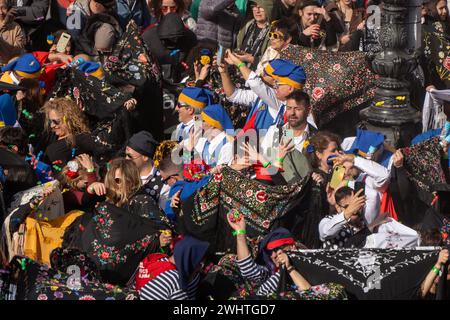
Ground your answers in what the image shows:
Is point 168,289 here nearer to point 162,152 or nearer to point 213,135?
point 162,152

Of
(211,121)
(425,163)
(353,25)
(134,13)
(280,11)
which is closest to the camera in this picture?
(425,163)

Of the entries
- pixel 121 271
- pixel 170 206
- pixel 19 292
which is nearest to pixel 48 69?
pixel 170 206

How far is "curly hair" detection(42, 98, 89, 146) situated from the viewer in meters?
11.8

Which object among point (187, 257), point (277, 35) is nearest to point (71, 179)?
point (187, 257)

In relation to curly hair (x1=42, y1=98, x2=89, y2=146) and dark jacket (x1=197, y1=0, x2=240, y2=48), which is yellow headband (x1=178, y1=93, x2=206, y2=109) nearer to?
curly hair (x1=42, y1=98, x2=89, y2=146)

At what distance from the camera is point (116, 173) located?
1001cm

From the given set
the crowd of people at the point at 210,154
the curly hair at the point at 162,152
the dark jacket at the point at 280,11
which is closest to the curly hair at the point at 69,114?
the crowd of people at the point at 210,154

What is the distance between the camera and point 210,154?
11039 mm

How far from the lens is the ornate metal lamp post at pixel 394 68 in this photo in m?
11.4

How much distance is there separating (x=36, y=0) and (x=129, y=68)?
3.00m

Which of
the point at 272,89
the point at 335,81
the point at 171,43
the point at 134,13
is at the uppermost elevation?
the point at 272,89

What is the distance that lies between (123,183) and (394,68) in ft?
9.95

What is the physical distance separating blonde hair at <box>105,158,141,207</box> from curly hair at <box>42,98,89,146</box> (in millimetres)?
1824

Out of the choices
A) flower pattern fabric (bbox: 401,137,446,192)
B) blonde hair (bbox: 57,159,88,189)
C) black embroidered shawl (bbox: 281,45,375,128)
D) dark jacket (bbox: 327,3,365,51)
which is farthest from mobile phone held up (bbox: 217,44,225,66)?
flower pattern fabric (bbox: 401,137,446,192)
